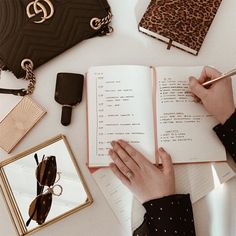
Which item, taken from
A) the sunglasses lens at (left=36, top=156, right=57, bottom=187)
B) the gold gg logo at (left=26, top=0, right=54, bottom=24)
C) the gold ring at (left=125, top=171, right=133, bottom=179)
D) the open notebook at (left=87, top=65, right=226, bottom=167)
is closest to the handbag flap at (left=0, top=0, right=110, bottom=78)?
the gold gg logo at (left=26, top=0, right=54, bottom=24)

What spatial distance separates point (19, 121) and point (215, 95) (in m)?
0.45

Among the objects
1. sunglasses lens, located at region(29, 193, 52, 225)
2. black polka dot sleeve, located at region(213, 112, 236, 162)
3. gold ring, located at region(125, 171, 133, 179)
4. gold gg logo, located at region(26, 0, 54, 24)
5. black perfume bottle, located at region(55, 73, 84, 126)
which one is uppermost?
gold gg logo, located at region(26, 0, 54, 24)

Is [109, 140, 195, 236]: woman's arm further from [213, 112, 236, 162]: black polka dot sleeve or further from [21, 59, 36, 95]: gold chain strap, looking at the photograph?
[21, 59, 36, 95]: gold chain strap

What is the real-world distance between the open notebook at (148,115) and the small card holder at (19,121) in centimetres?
12

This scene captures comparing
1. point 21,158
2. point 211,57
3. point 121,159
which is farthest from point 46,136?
point 211,57

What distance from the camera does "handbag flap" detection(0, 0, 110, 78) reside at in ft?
2.86

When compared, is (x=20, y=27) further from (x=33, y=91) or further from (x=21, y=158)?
(x=21, y=158)

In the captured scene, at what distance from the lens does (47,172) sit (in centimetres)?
82

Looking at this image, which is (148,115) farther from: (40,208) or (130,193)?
(40,208)

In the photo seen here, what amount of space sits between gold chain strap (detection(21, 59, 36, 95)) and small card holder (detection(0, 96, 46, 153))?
2 cm

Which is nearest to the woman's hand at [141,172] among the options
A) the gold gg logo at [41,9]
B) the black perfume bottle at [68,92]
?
the black perfume bottle at [68,92]

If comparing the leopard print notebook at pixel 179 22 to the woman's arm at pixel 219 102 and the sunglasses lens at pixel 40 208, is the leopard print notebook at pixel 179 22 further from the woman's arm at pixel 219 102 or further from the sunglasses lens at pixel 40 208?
the sunglasses lens at pixel 40 208

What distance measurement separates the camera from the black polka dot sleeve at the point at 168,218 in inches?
30.7

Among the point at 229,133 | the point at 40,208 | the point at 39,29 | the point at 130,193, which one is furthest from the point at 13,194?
the point at 229,133
